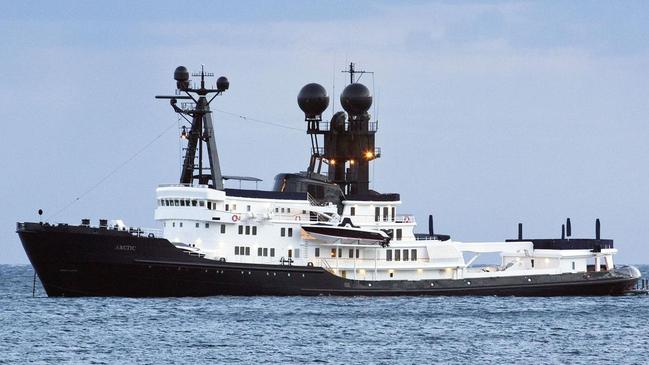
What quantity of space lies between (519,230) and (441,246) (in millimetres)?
9385

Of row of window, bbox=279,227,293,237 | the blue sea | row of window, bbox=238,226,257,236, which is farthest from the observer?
row of window, bbox=279,227,293,237

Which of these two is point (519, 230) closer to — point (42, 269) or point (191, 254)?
point (191, 254)

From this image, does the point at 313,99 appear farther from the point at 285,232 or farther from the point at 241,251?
the point at 241,251

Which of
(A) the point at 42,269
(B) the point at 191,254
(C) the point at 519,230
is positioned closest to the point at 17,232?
(A) the point at 42,269

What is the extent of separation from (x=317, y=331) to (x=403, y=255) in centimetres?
1851

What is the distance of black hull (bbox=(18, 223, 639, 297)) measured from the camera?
70.3 metres

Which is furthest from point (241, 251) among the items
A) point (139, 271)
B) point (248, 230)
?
point (139, 271)

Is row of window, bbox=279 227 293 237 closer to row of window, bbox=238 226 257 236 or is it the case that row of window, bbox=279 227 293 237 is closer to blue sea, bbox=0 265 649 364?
row of window, bbox=238 226 257 236

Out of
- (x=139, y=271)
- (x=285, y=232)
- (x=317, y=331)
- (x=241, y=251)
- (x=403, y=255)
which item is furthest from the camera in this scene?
(x=403, y=255)

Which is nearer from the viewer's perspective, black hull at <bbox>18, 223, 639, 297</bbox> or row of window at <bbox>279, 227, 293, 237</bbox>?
black hull at <bbox>18, 223, 639, 297</bbox>

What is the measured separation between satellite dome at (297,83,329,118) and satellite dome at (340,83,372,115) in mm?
1339

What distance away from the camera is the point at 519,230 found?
8781cm

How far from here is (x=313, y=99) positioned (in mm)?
84250

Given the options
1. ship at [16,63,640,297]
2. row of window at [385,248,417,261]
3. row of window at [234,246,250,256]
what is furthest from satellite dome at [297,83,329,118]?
row of window at [234,246,250,256]
